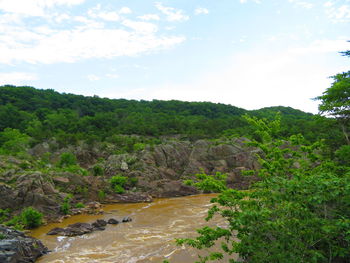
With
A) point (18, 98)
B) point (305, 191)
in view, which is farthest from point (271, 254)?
point (18, 98)

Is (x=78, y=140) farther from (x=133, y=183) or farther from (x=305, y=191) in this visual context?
(x=305, y=191)

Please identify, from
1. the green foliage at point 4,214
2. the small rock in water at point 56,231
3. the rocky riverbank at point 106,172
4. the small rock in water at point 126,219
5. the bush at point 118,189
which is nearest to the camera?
the small rock in water at point 56,231

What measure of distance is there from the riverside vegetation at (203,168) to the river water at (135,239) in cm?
243

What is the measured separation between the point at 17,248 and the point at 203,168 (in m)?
34.7

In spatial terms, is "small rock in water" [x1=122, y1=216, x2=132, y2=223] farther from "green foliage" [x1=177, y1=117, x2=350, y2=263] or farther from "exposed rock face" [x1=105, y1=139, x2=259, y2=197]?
"green foliage" [x1=177, y1=117, x2=350, y2=263]

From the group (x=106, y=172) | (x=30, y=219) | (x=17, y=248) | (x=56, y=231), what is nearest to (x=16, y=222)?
(x=30, y=219)

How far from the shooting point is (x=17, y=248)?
535 inches

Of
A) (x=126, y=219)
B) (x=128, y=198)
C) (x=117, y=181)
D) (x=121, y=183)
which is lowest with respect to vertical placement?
(x=128, y=198)

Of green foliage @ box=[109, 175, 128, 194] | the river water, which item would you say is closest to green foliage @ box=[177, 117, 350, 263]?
the river water

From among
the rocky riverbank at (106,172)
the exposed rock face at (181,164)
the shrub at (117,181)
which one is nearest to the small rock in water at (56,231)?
the rocky riverbank at (106,172)

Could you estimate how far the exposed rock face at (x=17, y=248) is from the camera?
12.7 m

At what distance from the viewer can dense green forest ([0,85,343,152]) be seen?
61469mm

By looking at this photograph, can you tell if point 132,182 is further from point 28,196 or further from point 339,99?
point 339,99

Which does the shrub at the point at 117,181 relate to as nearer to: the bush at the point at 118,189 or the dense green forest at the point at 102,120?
the bush at the point at 118,189
